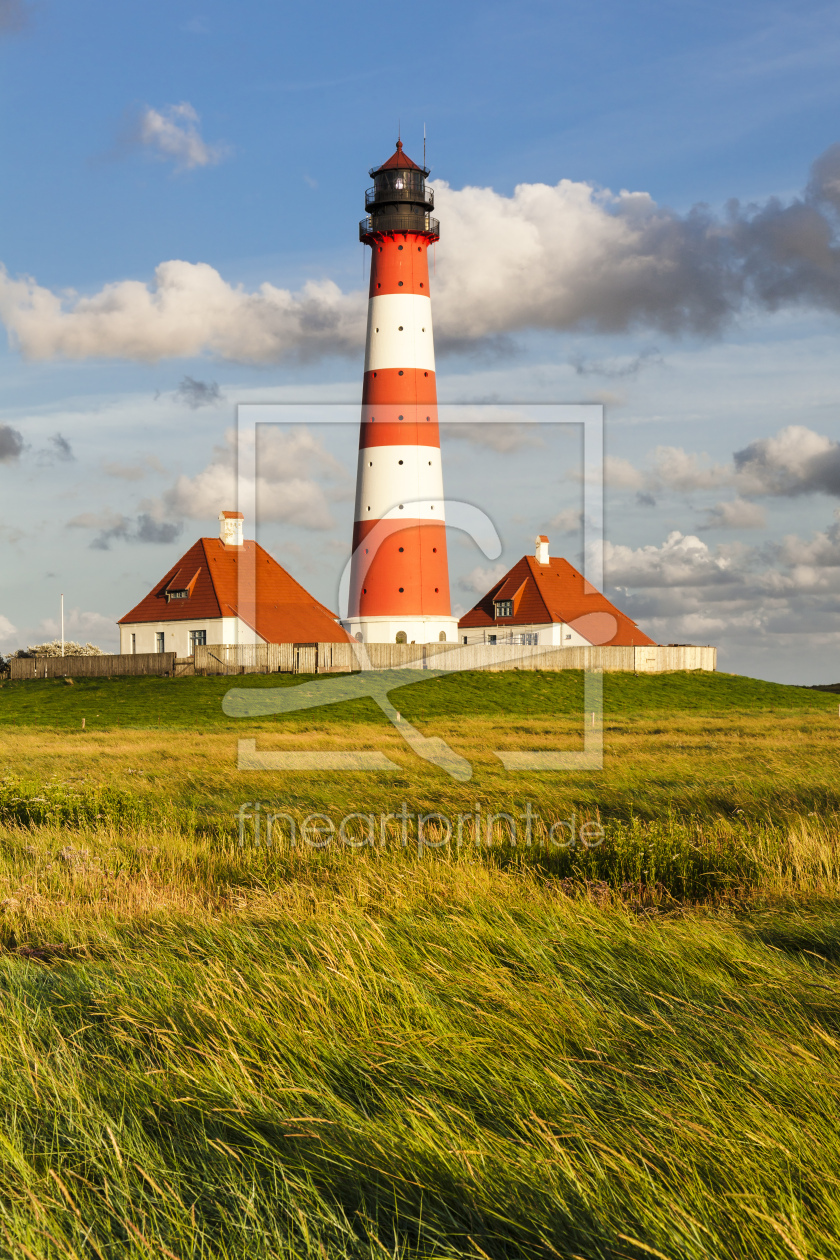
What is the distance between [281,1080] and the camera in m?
3.65

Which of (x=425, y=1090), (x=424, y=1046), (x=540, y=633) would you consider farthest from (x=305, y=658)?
(x=425, y=1090)

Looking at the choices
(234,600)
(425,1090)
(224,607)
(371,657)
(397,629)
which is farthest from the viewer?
(234,600)

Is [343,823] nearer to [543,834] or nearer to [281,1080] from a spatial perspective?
[543,834]

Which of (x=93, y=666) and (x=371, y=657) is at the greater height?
(x=371, y=657)

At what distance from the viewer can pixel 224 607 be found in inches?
2026

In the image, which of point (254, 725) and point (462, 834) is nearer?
point (462, 834)

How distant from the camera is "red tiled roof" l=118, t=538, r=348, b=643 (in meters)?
52.2

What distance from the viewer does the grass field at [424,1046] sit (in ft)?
9.11

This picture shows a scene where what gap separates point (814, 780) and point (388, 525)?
31255 millimetres

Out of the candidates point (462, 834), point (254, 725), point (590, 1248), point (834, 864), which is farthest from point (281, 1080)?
point (254, 725)

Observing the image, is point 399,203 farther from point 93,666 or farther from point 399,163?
point 93,666

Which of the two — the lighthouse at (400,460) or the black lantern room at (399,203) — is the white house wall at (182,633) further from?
the black lantern room at (399,203)

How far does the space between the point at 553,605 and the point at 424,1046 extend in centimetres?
5679

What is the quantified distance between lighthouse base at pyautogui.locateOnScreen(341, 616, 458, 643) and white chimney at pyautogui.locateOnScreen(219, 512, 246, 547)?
512 inches
